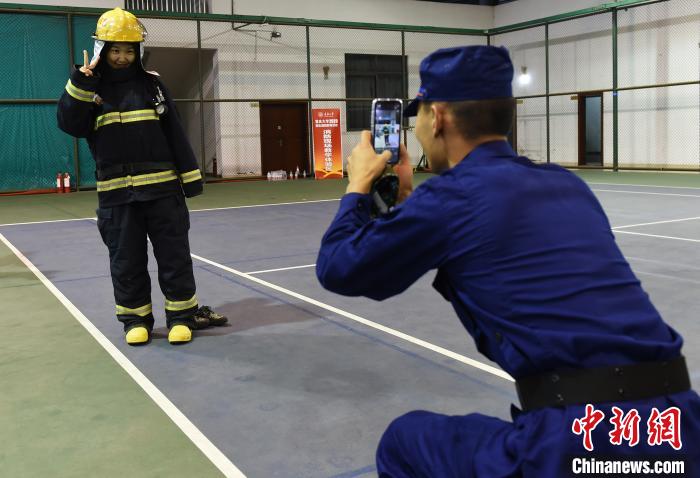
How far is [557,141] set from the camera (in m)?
24.7

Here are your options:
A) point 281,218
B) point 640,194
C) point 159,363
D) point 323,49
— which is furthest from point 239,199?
point 159,363

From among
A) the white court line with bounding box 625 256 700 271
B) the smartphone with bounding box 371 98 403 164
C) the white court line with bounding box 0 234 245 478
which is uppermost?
the smartphone with bounding box 371 98 403 164

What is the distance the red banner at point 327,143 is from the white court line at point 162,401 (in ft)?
55.3

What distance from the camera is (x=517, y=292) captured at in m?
1.83

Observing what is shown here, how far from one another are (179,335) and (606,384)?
367cm

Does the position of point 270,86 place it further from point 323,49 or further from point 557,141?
point 557,141

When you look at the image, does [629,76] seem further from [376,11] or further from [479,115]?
[479,115]

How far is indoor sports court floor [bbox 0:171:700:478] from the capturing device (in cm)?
325

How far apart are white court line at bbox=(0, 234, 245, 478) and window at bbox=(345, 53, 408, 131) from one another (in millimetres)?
18715

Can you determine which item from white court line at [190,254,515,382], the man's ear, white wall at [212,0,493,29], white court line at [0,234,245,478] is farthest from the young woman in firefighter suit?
white wall at [212,0,493,29]

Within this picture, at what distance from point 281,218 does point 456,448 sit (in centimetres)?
1028

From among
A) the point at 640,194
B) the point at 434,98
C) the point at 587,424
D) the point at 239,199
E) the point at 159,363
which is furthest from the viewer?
the point at 239,199

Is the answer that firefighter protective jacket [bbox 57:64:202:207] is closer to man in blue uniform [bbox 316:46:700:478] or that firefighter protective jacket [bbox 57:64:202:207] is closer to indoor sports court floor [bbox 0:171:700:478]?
indoor sports court floor [bbox 0:171:700:478]

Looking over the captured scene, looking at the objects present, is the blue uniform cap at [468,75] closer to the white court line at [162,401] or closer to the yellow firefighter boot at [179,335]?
the white court line at [162,401]
